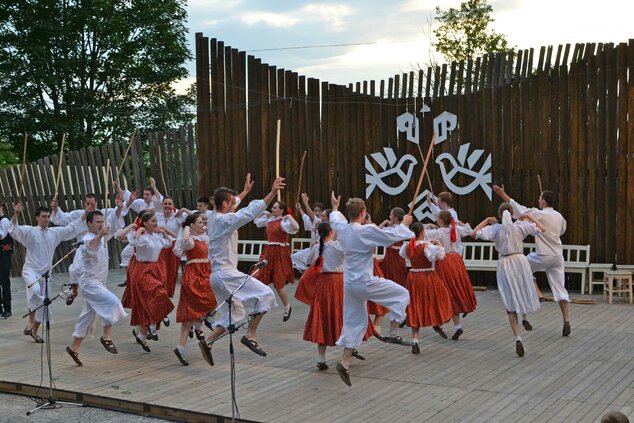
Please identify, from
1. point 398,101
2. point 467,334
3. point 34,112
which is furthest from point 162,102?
point 467,334

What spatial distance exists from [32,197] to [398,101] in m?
9.25

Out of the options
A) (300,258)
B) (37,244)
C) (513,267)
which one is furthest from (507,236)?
(37,244)

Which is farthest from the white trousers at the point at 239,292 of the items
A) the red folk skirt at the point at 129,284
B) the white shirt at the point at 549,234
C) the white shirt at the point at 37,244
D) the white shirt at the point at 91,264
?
the white shirt at the point at 549,234

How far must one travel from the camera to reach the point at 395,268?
11711mm

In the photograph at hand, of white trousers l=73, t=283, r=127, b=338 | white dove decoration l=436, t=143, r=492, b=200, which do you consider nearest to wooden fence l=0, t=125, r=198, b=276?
white dove decoration l=436, t=143, r=492, b=200

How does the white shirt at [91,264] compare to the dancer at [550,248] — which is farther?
the dancer at [550,248]

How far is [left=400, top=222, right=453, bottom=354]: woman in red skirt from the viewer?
9.63m

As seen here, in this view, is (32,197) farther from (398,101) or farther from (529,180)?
(529,180)

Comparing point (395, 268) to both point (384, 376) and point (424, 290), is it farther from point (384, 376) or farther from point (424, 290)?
point (384, 376)

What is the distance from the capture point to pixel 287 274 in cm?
1284

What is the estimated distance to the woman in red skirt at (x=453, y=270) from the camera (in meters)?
10.5

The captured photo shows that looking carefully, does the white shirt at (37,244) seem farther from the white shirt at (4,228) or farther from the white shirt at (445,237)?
the white shirt at (445,237)

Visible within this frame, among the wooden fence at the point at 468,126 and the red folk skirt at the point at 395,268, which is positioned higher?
the wooden fence at the point at 468,126

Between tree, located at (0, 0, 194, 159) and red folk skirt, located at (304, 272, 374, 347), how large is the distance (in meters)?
22.8
